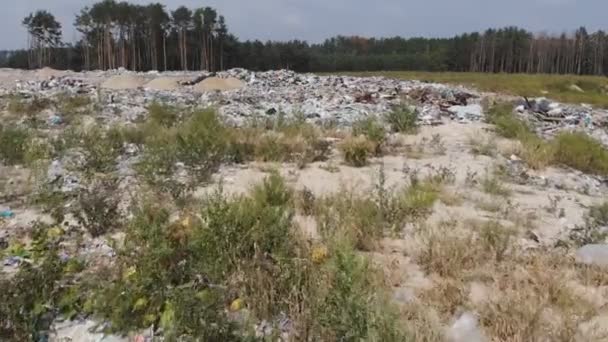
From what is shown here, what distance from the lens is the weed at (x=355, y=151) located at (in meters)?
5.50

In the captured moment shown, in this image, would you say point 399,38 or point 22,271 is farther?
point 399,38

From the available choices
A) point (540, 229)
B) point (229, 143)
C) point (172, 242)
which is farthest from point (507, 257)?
point (229, 143)

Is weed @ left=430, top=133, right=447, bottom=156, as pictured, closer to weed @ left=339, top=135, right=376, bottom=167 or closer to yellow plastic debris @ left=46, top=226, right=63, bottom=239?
weed @ left=339, top=135, right=376, bottom=167

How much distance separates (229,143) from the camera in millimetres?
5684

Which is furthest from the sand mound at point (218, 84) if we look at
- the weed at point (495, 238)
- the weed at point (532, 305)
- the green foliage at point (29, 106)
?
the weed at point (532, 305)

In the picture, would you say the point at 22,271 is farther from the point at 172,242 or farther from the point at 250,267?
the point at 250,267

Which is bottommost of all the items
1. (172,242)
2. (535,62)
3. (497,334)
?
(497,334)

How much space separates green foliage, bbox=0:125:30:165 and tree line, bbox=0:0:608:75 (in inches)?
1362

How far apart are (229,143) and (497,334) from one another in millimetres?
3892

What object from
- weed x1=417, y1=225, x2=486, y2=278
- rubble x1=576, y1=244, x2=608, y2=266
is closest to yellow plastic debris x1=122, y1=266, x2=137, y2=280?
weed x1=417, y1=225, x2=486, y2=278

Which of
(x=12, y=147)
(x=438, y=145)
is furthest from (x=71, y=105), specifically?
(x=438, y=145)

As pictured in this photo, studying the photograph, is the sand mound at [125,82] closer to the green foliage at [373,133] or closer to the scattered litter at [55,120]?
the scattered litter at [55,120]

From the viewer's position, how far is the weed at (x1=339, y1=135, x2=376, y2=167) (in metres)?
5.50

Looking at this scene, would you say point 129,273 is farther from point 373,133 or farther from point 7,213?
point 373,133
